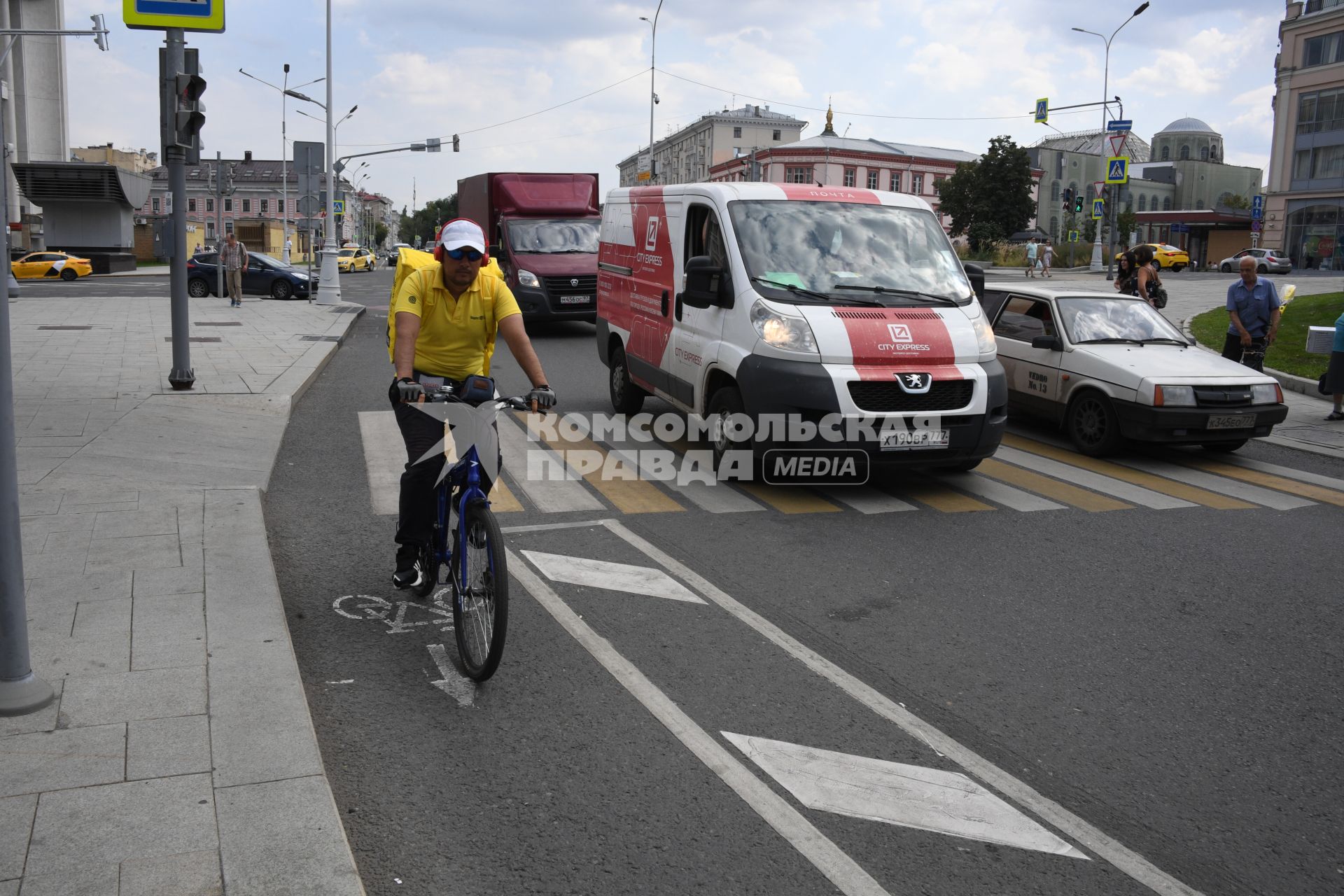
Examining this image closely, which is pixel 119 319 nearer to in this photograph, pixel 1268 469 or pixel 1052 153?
pixel 1268 469

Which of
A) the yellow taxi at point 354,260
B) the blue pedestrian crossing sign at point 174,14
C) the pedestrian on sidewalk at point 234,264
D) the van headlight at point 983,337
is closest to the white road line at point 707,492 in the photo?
the van headlight at point 983,337

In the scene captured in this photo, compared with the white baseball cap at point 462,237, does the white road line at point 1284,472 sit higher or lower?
lower

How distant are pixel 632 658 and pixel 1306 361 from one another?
1555 cm

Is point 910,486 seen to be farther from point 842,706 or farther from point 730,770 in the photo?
point 730,770

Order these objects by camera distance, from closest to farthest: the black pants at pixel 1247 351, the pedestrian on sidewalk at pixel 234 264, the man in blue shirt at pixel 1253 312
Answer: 1. the man in blue shirt at pixel 1253 312
2. the black pants at pixel 1247 351
3. the pedestrian on sidewalk at pixel 234 264

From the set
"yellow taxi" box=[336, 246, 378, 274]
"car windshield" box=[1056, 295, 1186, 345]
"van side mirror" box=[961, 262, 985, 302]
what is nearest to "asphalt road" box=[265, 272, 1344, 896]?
"van side mirror" box=[961, 262, 985, 302]

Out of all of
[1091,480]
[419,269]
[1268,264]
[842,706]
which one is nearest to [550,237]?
[1091,480]

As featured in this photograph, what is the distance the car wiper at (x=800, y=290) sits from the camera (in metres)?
8.68

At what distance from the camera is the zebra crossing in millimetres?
8164

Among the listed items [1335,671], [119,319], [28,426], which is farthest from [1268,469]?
[119,319]

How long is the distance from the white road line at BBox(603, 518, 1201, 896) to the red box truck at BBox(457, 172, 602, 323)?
1401 cm

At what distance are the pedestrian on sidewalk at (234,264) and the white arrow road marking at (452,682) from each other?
82.6 ft

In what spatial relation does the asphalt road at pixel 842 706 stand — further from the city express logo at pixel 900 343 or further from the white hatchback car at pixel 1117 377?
the white hatchback car at pixel 1117 377

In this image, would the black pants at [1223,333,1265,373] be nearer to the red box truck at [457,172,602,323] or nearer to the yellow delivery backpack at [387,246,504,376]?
the red box truck at [457,172,602,323]
